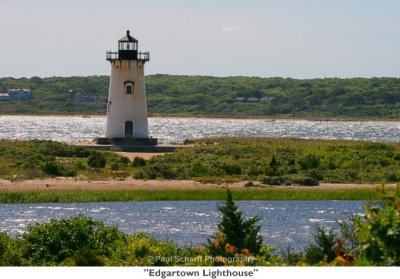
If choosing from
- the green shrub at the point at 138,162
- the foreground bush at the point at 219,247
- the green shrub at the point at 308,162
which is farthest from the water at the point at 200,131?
the foreground bush at the point at 219,247

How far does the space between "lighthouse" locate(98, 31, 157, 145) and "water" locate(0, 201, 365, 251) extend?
62.9 feet

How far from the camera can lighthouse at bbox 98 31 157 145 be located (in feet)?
198

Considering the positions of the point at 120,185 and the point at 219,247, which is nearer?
the point at 219,247

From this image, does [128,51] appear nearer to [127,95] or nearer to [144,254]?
[127,95]

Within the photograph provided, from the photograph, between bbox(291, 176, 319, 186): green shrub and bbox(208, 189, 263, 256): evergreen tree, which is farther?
bbox(291, 176, 319, 186): green shrub

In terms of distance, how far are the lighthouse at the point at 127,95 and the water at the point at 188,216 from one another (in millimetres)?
19161

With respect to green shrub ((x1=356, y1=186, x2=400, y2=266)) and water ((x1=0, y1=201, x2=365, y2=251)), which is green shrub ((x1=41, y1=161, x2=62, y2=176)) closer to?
water ((x1=0, y1=201, x2=365, y2=251))

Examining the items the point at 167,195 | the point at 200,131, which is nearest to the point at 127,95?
the point at 167,195

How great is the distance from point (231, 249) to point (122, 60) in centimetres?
4624

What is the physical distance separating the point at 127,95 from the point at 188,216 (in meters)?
23.5

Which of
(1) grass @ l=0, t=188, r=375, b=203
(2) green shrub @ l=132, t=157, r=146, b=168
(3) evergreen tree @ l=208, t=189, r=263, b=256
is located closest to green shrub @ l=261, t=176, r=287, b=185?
(1) grass @ l=0, t=188, r=375, b=203

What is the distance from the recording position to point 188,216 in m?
38.2

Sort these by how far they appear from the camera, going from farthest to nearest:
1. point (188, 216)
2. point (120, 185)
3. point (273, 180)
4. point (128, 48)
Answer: point (128, 48), point (273, 180), point (120, 185), point (188, 216)

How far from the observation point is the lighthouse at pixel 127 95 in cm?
6028
